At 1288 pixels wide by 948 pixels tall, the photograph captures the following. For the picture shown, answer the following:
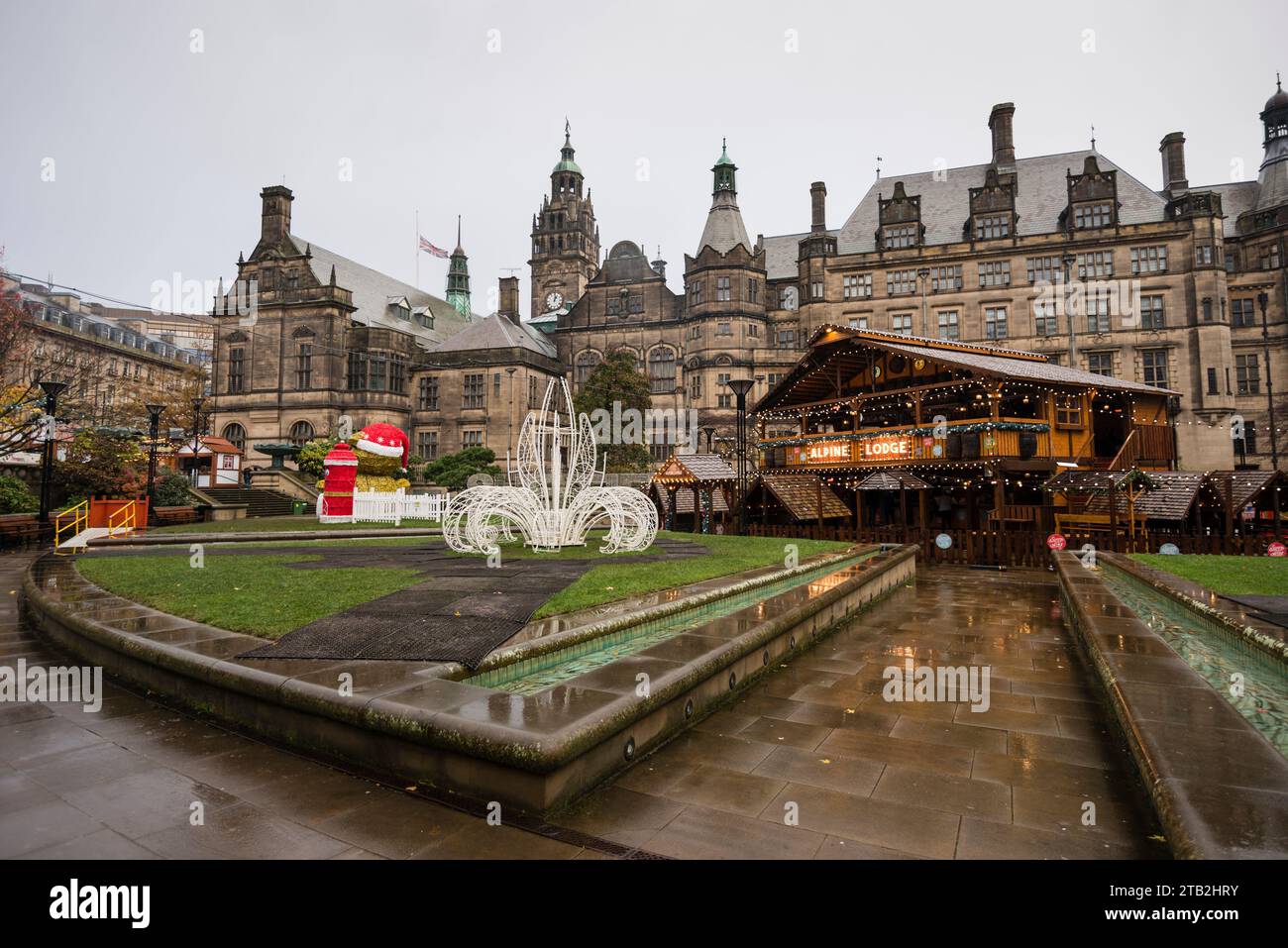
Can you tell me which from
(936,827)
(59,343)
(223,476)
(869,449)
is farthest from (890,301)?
(59,343)

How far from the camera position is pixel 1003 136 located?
42.0 m

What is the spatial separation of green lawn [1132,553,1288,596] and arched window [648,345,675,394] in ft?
128

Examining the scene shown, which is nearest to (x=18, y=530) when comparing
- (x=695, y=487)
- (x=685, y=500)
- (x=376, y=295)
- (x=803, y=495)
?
(x=695, y=487)

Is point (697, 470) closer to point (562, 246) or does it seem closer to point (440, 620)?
point (440, 620)

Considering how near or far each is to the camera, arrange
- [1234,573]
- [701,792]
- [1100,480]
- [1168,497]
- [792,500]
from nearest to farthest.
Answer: [701,792] < [1234,573] < [1100,480] < [1168,497] < [792,500]

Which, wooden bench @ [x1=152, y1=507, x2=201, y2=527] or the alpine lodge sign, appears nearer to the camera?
the alpine lodge sign

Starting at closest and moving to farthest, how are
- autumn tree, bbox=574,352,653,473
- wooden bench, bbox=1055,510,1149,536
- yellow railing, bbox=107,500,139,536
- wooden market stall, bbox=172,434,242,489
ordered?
1. wooden bench, bbox=1055,510,1149,536
2. yellow railing, bbox=107,500,139,536
3. wooden market stall, bbox=172,434,242,489
4. autumn tree, bbox=574,352,653,473

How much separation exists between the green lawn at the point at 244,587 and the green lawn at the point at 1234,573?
11.4 meters

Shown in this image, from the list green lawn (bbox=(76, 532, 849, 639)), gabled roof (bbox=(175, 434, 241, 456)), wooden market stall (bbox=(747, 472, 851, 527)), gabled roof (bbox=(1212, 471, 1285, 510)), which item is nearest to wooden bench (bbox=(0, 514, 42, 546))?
green lawn (bbox=(76, 532, 849, 639))

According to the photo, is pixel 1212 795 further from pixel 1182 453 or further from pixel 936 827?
pixel 1182 453

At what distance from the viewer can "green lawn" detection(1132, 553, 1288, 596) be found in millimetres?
8536

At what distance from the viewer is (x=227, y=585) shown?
28.9 ft

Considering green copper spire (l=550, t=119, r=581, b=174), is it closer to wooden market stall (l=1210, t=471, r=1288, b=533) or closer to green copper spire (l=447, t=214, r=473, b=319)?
green copper spire (l=447, t=214, r=473, b=319)

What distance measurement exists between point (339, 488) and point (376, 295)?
36918 mm
